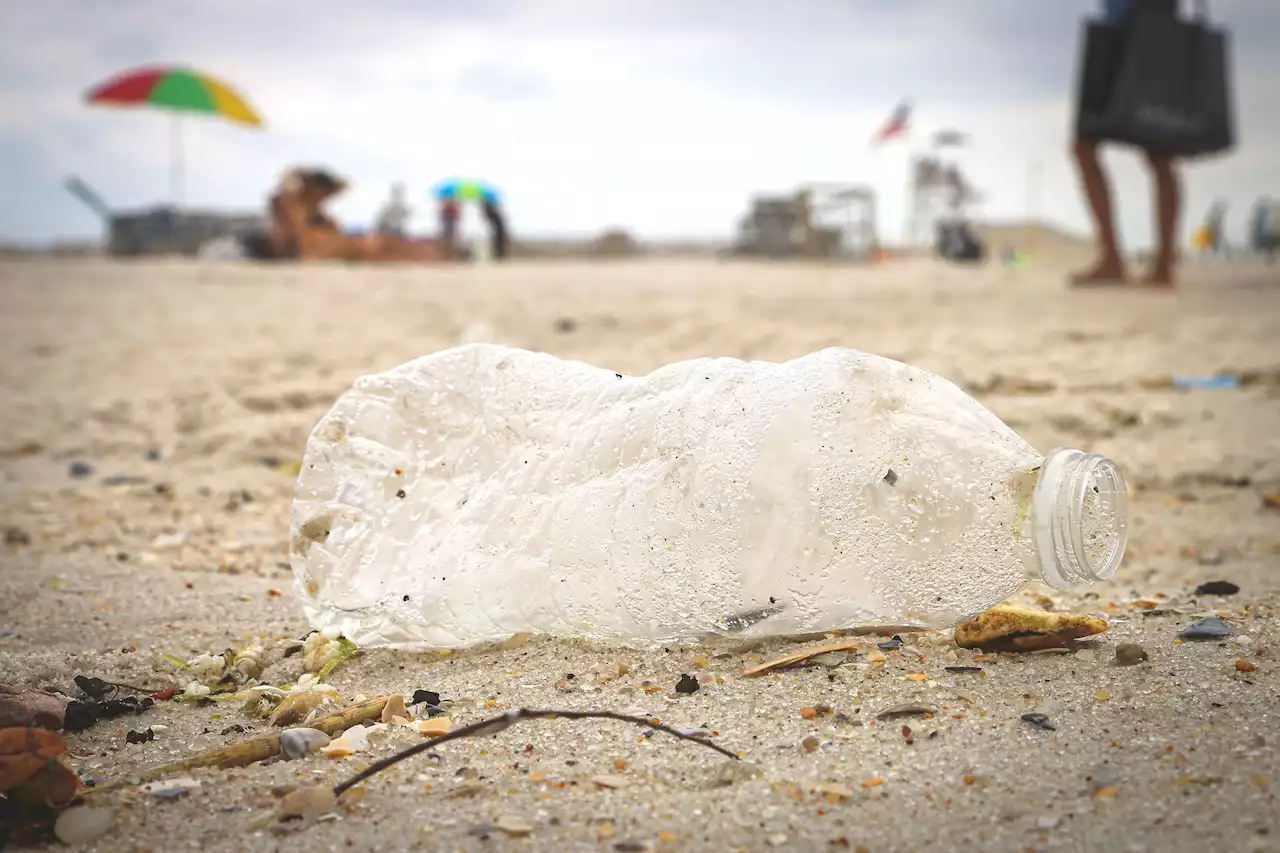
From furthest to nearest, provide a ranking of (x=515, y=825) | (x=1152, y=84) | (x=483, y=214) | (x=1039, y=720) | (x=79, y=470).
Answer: (x=483, y=214) < (x=1152, y=84) < (x=79, y=470) < (x=1039, y=720) < (x=515, y=825)

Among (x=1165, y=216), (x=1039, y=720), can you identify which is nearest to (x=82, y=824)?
(x=1039, y=720)

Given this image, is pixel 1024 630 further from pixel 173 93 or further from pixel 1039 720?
pixel 173 93

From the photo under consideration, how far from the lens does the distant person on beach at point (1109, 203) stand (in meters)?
6.25

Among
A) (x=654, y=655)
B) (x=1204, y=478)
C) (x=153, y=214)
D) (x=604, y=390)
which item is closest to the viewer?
(x=654, y=655)

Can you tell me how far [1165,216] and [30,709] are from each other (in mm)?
6746

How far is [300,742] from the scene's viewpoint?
139 centimetres

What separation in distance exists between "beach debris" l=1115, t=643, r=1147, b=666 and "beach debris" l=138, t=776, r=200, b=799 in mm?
1256

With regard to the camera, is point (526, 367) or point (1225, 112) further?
point (1225, 112)

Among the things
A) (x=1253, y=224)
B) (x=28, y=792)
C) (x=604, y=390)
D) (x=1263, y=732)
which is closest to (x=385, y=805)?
(x=28, y=792)

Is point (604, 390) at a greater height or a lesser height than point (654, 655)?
greater

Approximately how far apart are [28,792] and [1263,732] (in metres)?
1.42

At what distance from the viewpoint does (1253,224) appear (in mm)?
18969

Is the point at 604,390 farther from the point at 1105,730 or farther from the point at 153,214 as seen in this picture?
the point at 153,214

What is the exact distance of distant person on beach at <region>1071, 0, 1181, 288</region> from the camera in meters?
6.25
